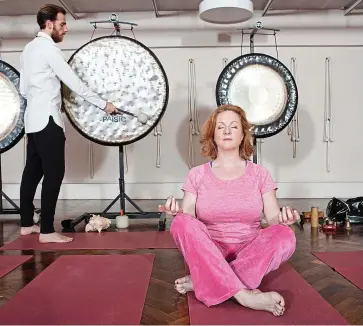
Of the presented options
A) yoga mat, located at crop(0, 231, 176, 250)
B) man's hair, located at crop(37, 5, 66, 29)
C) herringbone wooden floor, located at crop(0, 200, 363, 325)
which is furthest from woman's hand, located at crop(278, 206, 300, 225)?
man's hair, located at crop(37, 5, 66, 29)

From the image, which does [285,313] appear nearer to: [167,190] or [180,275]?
[180,275]

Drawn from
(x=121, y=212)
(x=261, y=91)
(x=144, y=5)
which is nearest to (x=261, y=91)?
(x=261, y=91)

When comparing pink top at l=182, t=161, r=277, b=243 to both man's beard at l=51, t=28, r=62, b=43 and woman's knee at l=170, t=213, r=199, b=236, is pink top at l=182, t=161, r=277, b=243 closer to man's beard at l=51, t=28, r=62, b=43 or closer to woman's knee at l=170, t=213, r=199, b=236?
woman's knee at l=170, t=213, r=199, b=236

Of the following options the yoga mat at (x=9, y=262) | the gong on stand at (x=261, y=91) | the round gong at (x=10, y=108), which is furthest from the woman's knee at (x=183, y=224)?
the round gong at (x=10, y=108)

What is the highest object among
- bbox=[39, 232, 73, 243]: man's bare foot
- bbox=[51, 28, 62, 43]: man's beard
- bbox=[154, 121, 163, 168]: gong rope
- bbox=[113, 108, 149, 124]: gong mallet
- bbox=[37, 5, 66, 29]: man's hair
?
bbox=[37, 5, 66, 29]: man's hair

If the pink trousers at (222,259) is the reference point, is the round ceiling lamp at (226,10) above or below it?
above

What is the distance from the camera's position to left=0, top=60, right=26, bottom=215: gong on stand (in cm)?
326

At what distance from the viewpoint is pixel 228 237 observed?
177 centimetres

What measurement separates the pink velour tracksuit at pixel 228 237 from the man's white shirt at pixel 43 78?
1.23 m

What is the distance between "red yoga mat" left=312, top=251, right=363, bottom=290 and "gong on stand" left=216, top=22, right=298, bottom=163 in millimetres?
1220

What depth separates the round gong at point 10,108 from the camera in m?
3.26

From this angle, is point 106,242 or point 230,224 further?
point 106,242

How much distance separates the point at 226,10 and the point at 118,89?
1.16 m

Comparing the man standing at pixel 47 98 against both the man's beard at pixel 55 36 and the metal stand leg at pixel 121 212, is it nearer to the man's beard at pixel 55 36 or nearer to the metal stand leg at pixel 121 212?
the man's beard at pixel 55 36
